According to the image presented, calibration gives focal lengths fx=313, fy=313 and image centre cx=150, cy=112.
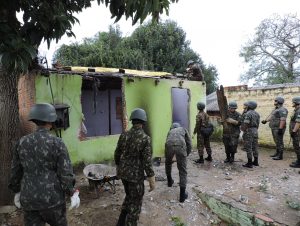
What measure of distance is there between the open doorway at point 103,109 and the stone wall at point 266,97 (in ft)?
17.6

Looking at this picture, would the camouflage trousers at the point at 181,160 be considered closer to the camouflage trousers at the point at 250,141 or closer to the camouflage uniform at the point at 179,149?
the camouflage uniform at the point at 179,149

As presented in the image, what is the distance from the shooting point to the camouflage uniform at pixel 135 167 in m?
4.87

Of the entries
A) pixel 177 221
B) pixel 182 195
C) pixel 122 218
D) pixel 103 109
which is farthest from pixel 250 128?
pixel 103 109

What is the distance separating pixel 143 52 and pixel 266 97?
34.3ft

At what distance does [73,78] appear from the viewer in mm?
8375

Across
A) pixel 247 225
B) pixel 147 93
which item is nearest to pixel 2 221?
pixel 247 225

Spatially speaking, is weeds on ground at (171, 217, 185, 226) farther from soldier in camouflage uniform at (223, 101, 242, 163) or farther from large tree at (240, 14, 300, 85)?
large tree at (240, 14, 300, 85)

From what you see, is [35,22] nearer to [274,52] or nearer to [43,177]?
[43,177]

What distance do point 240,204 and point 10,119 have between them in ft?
15.3

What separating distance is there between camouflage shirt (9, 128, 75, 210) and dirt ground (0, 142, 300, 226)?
2312 millimetres

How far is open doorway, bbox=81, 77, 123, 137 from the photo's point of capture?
39.2ft

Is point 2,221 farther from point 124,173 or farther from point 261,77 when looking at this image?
point 261,77

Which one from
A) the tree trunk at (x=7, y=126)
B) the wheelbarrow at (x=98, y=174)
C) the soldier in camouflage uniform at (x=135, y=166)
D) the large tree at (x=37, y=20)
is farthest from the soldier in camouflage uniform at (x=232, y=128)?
the large tree at (x=37, y=20)

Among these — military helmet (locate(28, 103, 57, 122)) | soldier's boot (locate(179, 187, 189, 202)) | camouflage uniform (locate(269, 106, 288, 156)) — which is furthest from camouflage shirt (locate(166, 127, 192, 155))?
camouflage uniform (locate(269, 106, 288, 156))
